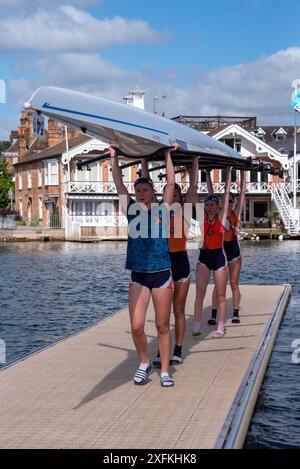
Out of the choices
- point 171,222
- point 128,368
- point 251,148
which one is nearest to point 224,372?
point 128,368

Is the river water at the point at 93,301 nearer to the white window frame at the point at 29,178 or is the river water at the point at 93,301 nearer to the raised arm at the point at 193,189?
the raised arm at the point at 193,189

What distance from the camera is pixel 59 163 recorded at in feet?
198

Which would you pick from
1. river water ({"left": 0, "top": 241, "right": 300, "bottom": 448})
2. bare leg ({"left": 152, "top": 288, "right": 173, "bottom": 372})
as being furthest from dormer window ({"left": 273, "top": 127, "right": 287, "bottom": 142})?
bare leg ({"left": 152, "top": 288, "right": 173, "bottom": 372})

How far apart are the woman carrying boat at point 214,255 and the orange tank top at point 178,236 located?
1.90 m

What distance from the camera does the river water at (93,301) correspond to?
28.7ft

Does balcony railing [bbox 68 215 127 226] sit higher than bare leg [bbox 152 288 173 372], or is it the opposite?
balcony railing [bbox 68 215 127 226]

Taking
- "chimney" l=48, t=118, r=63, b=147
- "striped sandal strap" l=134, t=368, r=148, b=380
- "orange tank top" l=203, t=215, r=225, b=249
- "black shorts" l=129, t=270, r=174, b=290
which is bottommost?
"striped sandal strap" l=134, t=368, r=148, b=380

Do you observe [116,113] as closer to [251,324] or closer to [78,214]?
[251,324]

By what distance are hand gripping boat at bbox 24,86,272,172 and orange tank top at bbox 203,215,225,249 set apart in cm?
153

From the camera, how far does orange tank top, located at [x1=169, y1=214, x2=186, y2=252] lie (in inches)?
353

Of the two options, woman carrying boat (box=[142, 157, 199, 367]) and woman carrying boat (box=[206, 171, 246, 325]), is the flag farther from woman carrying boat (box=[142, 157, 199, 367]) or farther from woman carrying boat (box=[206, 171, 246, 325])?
woman carrying boat (box=[142, 157, 199, 367])

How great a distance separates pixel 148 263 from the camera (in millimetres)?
8070

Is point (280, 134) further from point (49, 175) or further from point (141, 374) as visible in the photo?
point (141, 374)

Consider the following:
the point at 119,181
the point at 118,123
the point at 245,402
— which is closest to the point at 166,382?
the point at 245,402
